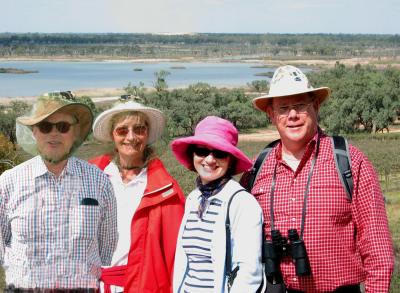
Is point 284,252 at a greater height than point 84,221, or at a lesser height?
lesser

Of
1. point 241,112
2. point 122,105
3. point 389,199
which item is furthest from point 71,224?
point 241,112

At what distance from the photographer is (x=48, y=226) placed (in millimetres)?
3273

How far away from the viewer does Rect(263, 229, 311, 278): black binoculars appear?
3395 mm

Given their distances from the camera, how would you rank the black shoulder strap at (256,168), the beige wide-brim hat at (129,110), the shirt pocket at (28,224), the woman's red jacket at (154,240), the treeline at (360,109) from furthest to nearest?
1. the treeline at (360,109)
2. the beige wide-brim hat at (129,110)
3. the woman's red jacket at (154,240)
4. the black shoulder strap at (256,168)
5. the shirt pocket at (28,224)

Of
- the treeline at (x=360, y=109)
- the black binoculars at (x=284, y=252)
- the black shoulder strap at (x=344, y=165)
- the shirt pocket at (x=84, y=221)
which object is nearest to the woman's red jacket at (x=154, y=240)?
the shirt pocket at (x=84, y=221)

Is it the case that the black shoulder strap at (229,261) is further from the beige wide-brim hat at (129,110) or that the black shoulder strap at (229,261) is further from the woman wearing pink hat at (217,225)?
the beige wide-brim hat at (129,110)

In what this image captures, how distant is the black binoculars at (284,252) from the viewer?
3.39 meters

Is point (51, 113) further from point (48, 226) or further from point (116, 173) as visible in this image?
point (116, 173)

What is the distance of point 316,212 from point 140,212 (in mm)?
1078

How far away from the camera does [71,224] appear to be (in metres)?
3.31

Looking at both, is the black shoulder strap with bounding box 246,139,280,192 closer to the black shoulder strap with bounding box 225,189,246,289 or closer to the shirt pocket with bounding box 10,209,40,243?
the black shoulder strap with bounding box 225,189,246,289

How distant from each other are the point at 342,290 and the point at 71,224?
147 centimetres

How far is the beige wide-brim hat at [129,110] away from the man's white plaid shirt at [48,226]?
0.71 metres

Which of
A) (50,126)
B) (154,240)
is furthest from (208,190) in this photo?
(50,126)
